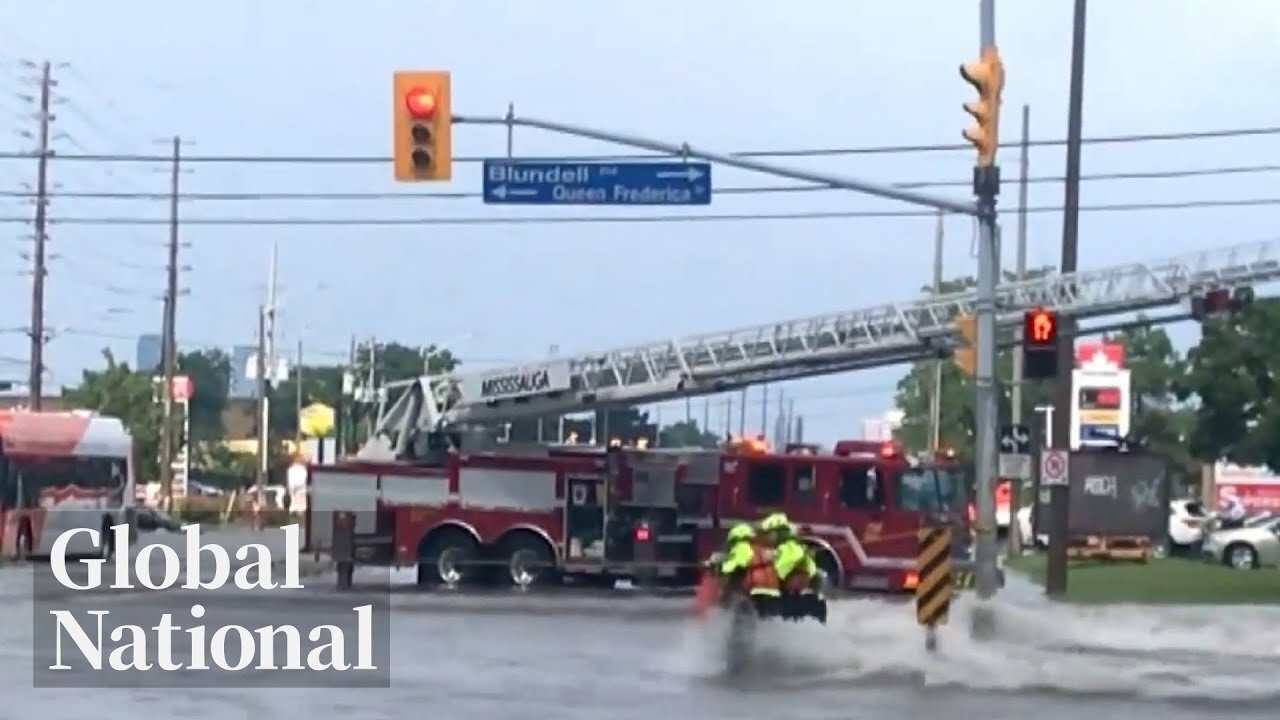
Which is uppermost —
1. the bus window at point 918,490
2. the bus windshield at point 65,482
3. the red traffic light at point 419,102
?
the red traffic light at point 419,102

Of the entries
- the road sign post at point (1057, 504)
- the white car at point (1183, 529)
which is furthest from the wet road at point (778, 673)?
the white car at point (1183, 529)

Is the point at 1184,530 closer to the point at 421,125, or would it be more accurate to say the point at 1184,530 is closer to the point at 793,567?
the point at 421,125

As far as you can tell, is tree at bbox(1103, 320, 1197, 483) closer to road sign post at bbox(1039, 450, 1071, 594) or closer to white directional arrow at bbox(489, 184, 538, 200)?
road sign post at bbox(1039, 450, 1071, 594)

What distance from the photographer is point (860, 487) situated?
4141 centimetres

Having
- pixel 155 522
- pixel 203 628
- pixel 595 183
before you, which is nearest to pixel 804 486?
pixel 595 183

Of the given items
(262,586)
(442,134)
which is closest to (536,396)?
(262,586)

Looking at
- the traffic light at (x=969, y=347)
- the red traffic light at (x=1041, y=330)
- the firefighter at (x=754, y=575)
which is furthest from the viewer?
the red traffic light at (x=1041, y=330)

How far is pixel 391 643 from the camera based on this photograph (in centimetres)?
2783

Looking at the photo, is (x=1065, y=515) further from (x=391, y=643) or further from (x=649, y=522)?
(x=391, y=643)

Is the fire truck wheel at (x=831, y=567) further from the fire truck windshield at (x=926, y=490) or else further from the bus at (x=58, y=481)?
the bus at (x=58, y=481)

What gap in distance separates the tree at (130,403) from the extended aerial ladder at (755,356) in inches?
2688

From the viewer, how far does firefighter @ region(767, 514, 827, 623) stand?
79.4ft

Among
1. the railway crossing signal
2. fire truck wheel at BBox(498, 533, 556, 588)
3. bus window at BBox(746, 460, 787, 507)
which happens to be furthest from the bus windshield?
the railway crossing signal

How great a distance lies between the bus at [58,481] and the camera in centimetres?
5138
